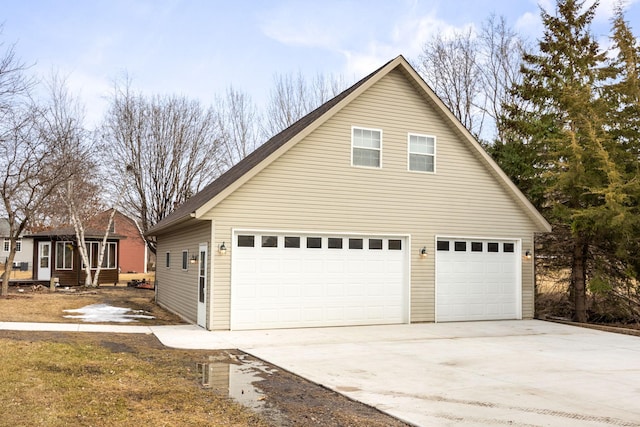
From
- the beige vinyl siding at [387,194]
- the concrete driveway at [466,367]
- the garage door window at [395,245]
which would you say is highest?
the beige vinyl siding at [387,194]

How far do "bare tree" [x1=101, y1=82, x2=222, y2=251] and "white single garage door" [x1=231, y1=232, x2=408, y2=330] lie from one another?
1552 centimetres

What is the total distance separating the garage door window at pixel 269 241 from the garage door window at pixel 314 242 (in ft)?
2.71

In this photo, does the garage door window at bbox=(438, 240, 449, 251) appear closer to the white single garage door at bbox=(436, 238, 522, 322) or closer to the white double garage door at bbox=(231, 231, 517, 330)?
the white single garage door at bbox=(436, 238, 522, 322)

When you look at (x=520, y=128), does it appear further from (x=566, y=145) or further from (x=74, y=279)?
(x=74, y=279)

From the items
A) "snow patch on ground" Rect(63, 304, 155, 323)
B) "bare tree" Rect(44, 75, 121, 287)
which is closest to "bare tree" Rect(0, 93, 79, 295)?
"bare tree" Rect(44, 75, 121, 287)

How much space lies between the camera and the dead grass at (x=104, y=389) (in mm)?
5660

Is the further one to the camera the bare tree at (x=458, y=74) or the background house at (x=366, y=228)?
the bare tree at (x=458, y=74)

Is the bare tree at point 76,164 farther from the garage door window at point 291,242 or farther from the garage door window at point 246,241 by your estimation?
the garage door window at point 291,242

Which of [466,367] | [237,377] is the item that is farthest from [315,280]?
Result: [237,377]

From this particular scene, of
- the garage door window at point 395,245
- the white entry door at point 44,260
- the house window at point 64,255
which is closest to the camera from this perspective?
the garage door window at point 395,245

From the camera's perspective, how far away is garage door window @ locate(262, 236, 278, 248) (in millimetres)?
13398

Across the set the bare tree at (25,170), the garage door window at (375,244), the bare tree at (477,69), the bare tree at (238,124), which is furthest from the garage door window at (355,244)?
the bare tree at (238,124)

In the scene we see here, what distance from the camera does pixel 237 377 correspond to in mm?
8039

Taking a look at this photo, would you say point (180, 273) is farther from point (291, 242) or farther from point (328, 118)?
point (328, 118)
